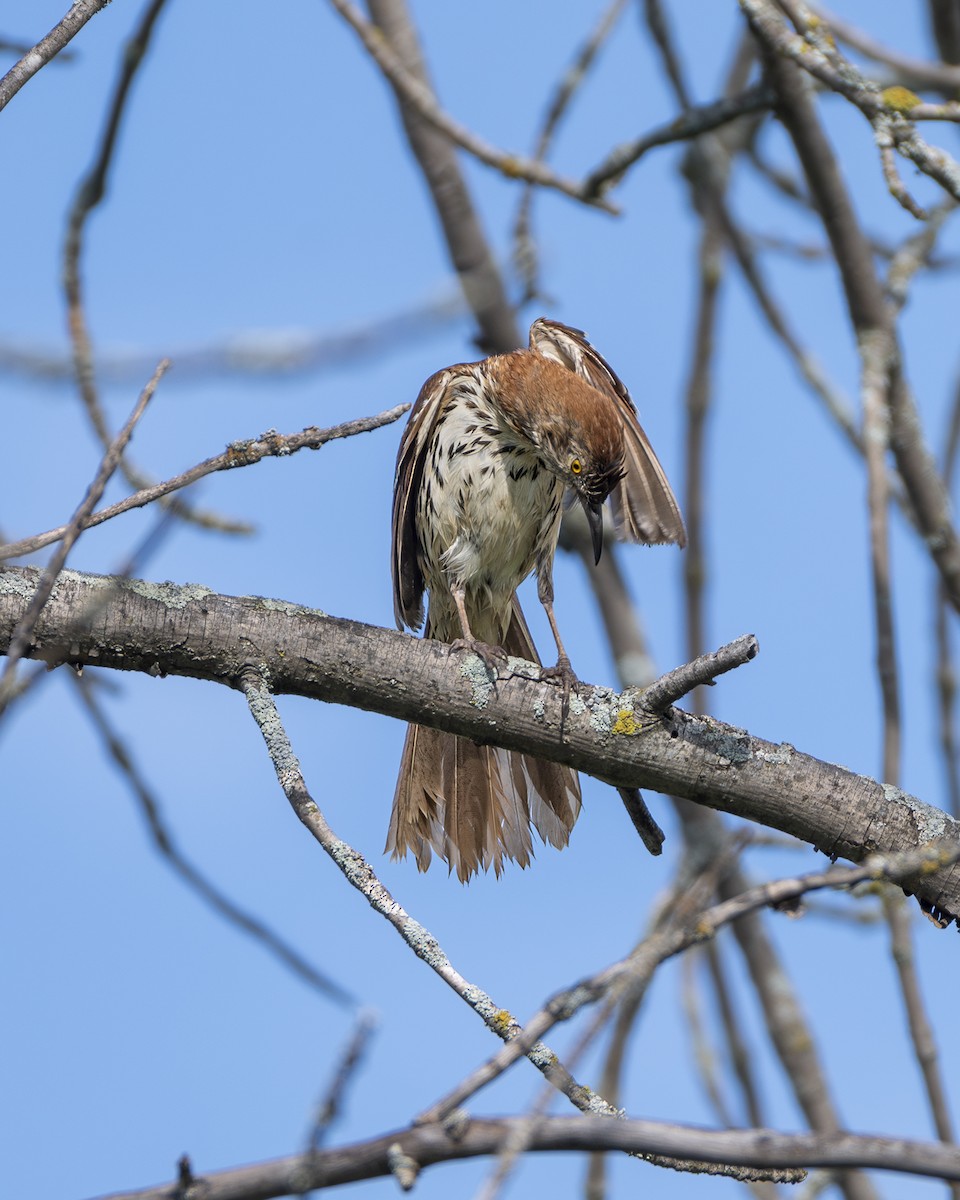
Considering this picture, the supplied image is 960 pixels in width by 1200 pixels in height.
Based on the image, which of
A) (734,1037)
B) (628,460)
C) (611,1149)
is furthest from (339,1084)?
(734,1037)

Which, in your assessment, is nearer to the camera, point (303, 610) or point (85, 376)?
point (303, 610)

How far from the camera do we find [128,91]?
161 inches

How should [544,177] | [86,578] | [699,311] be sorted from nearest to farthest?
[86,578]
[544,177]
[699,311]

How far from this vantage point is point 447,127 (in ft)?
12.4

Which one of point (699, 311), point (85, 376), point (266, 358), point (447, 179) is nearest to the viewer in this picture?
point (266, 358)

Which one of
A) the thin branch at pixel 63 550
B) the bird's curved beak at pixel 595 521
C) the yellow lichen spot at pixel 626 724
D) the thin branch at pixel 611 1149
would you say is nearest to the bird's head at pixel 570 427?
the bird's curved beak at pixel 595 521

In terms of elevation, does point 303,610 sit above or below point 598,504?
below

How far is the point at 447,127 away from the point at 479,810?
194 centimetres

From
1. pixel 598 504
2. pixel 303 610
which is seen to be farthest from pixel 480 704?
pixel 598 504

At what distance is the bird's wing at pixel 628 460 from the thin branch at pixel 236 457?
5.05 feet

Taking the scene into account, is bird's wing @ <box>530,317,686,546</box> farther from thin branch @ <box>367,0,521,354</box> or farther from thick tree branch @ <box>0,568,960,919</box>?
thick tree branch @ <box>0,568,960,919</box>

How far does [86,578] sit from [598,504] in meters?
2.00

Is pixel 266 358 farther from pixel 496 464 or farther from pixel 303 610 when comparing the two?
pixel 496 464

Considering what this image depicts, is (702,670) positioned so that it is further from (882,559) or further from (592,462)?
(592,462)
